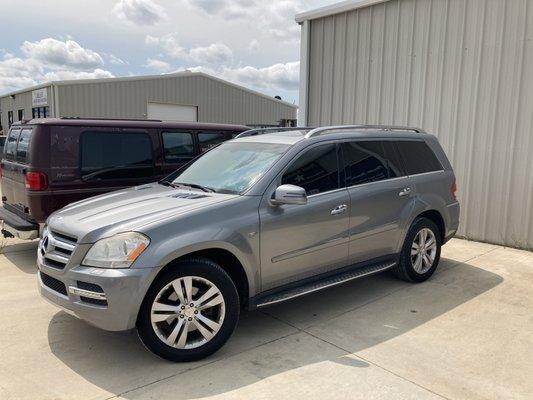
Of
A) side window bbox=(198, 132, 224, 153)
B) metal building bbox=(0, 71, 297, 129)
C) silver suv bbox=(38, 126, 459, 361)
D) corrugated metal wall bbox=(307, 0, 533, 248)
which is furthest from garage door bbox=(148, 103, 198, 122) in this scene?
silver suv bbox=(38, 126, 459, 361)

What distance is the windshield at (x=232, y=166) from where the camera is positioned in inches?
163

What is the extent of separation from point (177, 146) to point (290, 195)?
3413 mm

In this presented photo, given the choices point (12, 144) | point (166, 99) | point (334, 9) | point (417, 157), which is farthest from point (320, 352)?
point (166, 99)

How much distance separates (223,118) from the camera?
29.4m

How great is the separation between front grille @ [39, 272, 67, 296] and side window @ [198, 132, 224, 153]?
3.71 metres

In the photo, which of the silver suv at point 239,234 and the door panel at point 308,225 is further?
the door panel at point 308,225

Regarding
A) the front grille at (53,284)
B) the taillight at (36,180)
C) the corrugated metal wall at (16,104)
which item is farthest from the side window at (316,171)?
the corrugated metal wall at (16,104)

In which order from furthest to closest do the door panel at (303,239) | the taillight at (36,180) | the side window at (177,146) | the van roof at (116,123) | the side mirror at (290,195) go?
1. the side window at (177,146)
2. the van roof at (116,123)
3. the taillight at (36,180)
4. the door panel at (303,239)
5. the side mirror at (290,195)

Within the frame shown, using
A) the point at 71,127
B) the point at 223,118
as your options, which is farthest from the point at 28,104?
the point at 71,127

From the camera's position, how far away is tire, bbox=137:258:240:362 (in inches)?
133

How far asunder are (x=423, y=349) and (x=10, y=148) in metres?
5.78

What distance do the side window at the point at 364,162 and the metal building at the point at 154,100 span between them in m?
20.8

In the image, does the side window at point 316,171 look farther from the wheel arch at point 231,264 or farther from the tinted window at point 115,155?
the tinted window at point 115,155

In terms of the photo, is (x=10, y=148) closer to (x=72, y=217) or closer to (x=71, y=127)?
(x=71, y=127)
